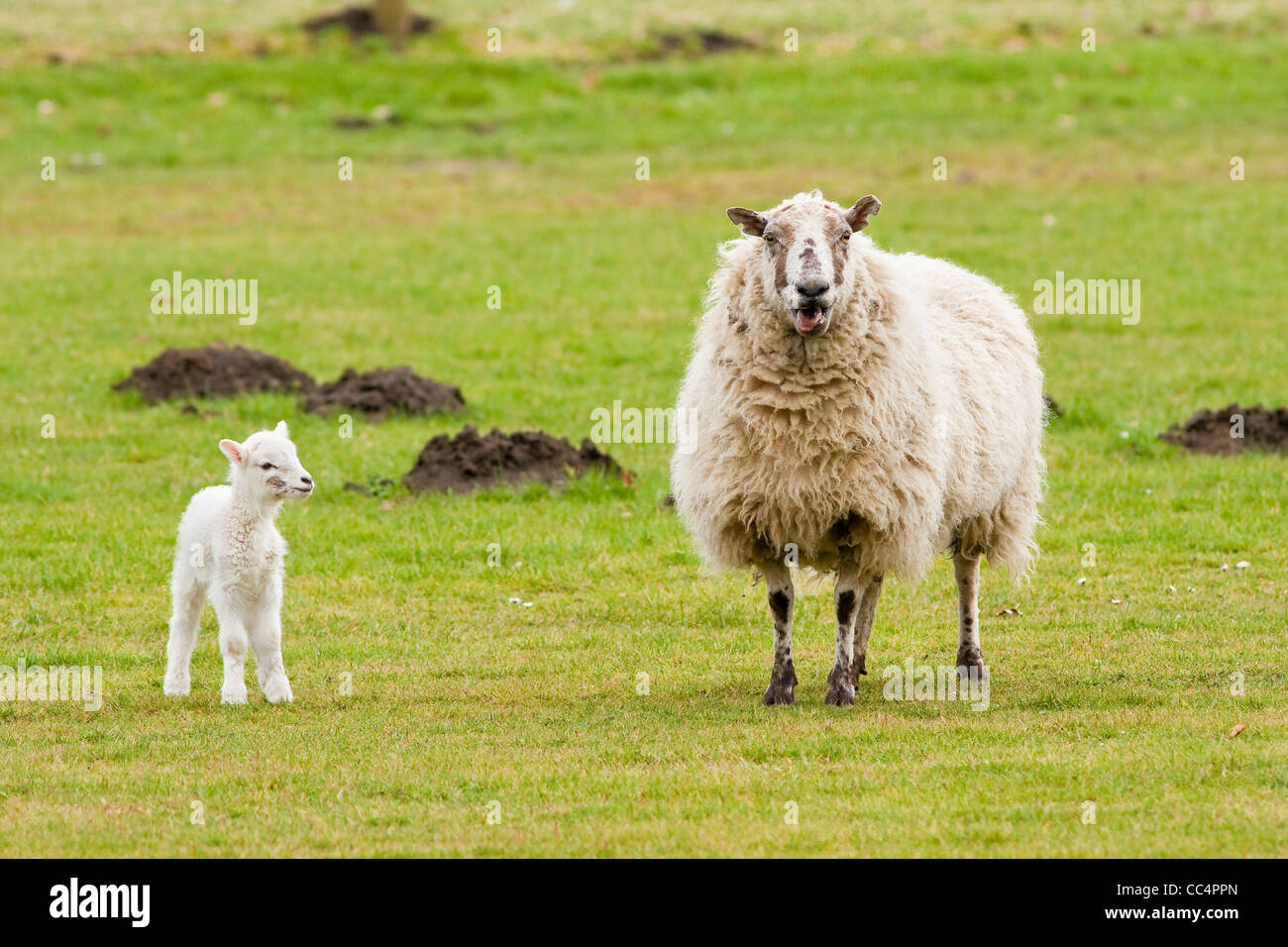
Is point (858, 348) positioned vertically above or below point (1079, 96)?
below

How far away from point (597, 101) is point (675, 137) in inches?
119

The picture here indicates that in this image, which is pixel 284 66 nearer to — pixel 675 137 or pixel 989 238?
pixel 675 137

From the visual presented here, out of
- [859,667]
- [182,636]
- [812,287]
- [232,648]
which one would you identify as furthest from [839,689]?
[182,636]

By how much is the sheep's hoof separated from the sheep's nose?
7.63 ft

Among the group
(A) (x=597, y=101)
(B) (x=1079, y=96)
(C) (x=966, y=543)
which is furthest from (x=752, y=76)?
(C) (x=966, y=543)

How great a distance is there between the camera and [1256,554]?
14906mm

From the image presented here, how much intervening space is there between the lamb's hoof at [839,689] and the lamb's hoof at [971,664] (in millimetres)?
1078

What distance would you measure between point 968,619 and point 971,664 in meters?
0.30

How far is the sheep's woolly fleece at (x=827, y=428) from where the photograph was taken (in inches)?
421

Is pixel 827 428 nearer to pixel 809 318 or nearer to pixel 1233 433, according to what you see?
pixel 809 318

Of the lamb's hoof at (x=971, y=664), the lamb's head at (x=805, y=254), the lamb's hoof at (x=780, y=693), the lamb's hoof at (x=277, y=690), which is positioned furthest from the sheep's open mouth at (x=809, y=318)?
the lamb's hoof at (x=277, y=690)

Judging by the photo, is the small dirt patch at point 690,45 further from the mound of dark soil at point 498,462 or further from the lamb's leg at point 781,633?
the lamb's leg at point 781,633

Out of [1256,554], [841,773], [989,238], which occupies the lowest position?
[841,773]

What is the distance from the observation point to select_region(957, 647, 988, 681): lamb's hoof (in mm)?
11695
